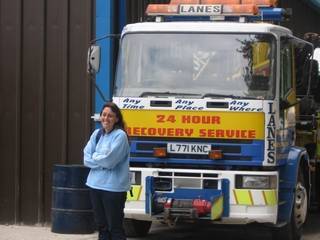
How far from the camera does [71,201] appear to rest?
9602mm

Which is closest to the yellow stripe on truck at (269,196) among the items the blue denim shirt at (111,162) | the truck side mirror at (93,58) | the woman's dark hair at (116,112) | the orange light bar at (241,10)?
the blue denim shirt at (111,162)

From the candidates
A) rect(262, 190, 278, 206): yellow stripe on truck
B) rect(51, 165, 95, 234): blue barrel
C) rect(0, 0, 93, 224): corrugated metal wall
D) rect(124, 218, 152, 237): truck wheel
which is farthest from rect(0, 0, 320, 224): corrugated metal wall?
rect(262, 190, 278, 206): yellow stripe on truck

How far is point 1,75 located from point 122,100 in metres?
2.95

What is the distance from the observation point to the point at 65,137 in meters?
10.2

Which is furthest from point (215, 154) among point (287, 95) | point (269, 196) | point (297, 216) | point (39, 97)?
point (39, 97)

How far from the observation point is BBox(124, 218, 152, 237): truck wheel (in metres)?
9.31

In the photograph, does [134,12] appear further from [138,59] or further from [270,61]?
[270,61]

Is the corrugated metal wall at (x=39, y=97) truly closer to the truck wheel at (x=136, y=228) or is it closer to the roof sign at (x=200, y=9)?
the truck wheel at (x=136, y=228)

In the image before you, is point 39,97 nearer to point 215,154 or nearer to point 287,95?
point 215,154

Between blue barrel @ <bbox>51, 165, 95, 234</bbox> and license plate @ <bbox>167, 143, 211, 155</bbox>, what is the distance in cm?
191

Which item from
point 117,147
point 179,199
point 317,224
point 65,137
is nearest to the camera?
point 117,147

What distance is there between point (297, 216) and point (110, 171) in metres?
3.13

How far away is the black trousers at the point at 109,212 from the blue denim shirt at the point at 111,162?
71mm

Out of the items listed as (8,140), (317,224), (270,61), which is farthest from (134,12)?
(317,224)
